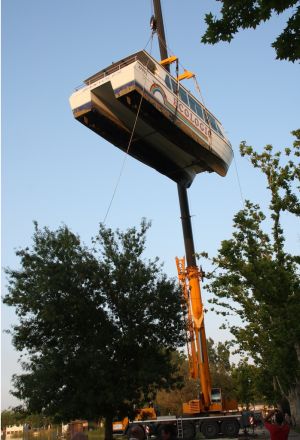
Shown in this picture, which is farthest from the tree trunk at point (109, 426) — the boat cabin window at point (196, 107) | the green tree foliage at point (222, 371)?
the green tree foliage at point (222, 371)

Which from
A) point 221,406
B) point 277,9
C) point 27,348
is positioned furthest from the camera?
point 221,406

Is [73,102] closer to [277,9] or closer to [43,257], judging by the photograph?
[43,257]

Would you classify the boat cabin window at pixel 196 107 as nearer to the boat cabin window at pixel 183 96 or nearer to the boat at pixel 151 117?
the boat at pixel 151 117

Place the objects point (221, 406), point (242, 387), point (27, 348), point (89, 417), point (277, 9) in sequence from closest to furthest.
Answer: point (277, 9) < point (89, 417) < point (27, 348) < point (221, 406) < point (242, 387)

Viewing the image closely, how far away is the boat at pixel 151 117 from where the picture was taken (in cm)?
1919

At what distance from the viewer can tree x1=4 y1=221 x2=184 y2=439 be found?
62.1 feet

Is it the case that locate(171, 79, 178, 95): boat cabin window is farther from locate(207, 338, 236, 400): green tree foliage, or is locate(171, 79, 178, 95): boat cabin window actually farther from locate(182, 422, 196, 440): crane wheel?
locate(207, 338, 236, 400): green tree foliage

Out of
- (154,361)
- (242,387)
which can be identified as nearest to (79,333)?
(154,361)

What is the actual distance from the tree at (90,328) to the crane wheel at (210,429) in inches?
120

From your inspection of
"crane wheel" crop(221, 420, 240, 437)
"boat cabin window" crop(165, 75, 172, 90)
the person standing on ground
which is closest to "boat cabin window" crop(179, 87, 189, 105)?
"boat cabin window" crop(165, 75, 172, 90)

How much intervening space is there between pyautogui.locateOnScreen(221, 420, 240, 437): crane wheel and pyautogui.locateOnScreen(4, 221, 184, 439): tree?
374cm

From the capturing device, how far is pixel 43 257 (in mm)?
21188

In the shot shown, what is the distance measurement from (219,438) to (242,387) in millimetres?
34618

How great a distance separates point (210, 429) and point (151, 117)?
14932mm
